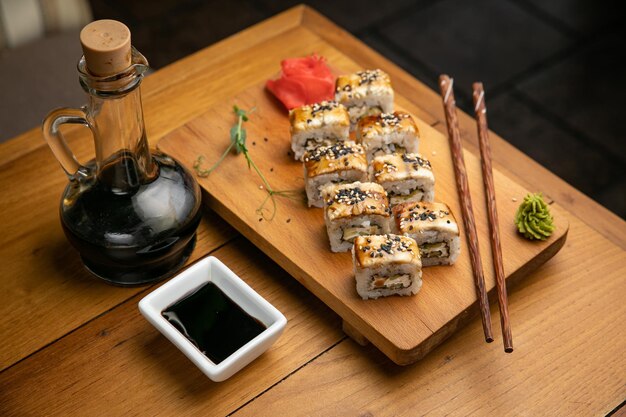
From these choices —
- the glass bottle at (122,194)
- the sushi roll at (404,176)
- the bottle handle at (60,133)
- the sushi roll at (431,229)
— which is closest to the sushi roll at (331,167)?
the sushi roll at (404,176)

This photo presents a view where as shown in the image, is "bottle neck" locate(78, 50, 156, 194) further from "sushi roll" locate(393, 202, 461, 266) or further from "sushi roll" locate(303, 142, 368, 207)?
"sushi roll" locate(393, 202, 461, 266)

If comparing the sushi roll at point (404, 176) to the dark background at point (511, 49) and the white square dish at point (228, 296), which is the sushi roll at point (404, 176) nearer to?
the white square dish at point (228, 296)

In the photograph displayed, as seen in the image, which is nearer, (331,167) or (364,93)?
(331,167)

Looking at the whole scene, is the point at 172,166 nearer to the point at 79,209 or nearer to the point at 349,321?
the point at 79,209

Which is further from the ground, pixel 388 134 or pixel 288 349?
pixel 388 134

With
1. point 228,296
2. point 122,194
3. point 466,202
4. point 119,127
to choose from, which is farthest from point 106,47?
point 466,202

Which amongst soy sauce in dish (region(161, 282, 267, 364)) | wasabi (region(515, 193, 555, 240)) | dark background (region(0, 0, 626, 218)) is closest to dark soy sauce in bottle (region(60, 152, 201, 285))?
soy sauce in dish (region(161, 282, 267, 364))

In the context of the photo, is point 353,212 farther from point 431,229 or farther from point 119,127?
point 119,127
